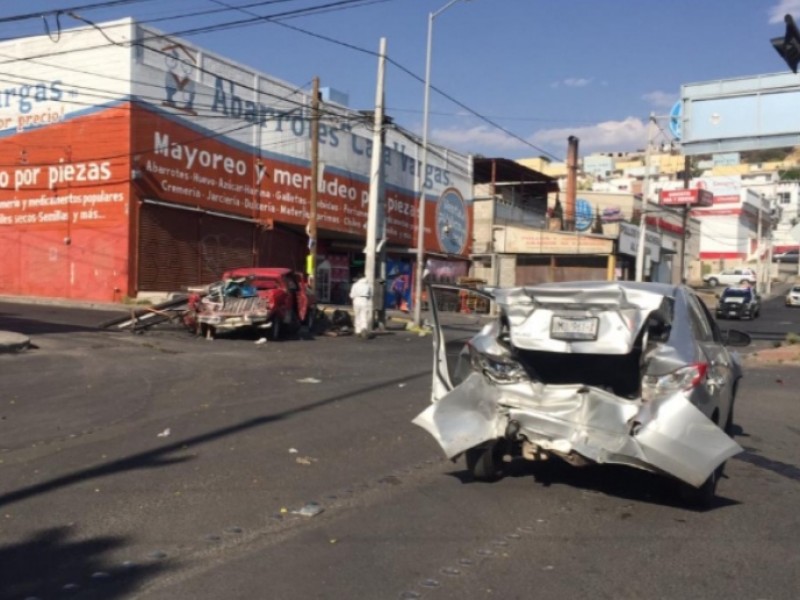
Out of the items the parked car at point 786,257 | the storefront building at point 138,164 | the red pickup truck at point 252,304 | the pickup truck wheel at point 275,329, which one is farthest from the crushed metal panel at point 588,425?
the parked car at point 786,257

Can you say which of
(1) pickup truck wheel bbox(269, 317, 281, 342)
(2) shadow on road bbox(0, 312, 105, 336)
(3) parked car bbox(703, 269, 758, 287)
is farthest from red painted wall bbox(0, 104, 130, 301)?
(3) parked car bbox(703, 269, 758, 287)

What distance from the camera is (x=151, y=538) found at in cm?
508

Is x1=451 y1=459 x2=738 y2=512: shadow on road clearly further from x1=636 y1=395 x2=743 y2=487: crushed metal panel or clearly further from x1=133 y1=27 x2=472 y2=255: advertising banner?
x1=133 y1=27 x2=472 y2=255: advertising banner

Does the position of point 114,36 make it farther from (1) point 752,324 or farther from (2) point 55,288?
(1) point 752,324

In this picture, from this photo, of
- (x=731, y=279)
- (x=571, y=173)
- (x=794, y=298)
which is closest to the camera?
(x=794, y=298)

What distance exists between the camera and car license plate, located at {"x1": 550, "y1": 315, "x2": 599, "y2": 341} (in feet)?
19.6

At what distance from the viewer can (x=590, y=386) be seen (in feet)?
19.8

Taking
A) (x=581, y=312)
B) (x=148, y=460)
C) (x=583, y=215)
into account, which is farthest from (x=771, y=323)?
(x=148, y=460)

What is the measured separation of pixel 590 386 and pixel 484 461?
3.60 ft

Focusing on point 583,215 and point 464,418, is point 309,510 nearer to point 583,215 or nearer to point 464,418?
point 464,418

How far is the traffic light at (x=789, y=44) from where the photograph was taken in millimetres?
12539

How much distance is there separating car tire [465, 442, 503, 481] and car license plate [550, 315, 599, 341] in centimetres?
105

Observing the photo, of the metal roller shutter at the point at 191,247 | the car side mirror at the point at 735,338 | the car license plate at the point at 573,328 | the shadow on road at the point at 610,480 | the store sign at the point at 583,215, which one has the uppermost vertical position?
the store sign at the point at 583,215

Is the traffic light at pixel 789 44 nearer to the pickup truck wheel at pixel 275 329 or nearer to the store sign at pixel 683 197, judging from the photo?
the pickup truck wheel at pixel 275 329
